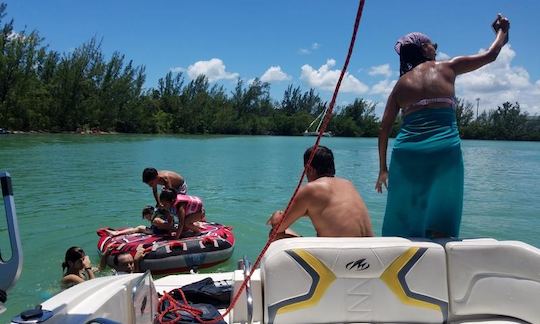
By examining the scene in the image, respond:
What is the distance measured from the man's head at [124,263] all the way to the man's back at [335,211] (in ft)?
11.8

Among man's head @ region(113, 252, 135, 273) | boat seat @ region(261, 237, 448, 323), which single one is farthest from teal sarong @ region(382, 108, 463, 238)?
man's head @ region(113, 252, 135, 273)

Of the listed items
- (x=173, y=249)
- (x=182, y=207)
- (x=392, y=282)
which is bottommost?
(x=173, y=249)

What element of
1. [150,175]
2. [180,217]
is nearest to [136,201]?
[150,175]

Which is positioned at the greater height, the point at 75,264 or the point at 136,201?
the point at 75,264

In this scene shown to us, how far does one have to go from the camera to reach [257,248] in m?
8.22

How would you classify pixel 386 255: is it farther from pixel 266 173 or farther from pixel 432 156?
pixel 266 173


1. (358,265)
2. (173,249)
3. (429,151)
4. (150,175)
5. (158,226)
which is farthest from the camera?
(158,226)

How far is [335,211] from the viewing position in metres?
3.19

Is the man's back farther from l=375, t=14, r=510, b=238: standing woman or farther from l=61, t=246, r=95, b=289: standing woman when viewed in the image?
l=61, t=246, r=95, b=289: standing woman

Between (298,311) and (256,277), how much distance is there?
312 millimetres

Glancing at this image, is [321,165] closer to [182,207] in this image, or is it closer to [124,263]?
[182,207]

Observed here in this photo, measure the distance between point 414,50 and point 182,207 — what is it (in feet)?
13.1

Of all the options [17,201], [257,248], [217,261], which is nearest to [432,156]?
[217,261]

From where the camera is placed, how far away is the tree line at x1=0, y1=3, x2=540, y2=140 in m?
48.3
